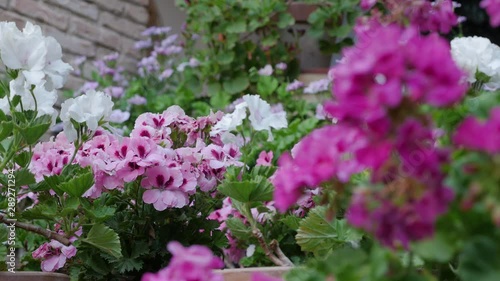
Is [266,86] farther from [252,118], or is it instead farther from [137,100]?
[252,118]

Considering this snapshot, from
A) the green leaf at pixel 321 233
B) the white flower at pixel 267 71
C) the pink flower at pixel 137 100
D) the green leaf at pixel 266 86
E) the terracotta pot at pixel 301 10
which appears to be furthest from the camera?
the terracotta pot at pixel 301 10

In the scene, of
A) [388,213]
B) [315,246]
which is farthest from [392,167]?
[315,246]

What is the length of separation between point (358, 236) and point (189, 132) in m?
0.57

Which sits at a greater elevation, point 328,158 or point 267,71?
point 328,158

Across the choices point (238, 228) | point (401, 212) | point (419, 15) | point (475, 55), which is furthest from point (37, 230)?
point (401, 212)

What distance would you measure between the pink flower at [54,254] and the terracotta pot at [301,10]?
103 inches

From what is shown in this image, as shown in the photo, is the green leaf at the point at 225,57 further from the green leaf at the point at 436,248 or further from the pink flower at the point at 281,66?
the green leaf at the point at 436,248

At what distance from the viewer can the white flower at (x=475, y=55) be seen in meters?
1.35

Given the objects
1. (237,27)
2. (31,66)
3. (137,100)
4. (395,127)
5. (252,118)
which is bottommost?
(137,100)

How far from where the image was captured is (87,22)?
4.31 m

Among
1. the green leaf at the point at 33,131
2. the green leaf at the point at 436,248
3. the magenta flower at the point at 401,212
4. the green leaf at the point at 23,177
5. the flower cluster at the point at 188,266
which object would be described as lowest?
the green leaf at the point at 23,177

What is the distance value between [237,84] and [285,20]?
379 millimetres

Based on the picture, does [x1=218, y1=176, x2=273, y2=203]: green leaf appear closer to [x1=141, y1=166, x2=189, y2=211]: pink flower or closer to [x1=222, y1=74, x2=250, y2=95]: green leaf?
[x1=141, y1=166, x2=189, y2=211]: pink flower

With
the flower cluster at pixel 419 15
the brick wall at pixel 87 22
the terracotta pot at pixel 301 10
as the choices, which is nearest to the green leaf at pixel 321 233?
the flower cluster at pixel 419 15
